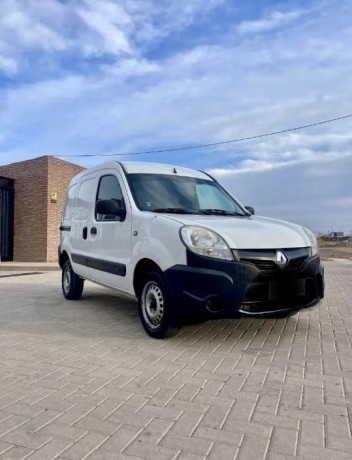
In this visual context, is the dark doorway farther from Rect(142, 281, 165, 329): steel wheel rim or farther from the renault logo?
the renault logo

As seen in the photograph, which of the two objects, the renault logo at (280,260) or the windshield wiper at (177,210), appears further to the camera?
the windshield wiper at (177,210)

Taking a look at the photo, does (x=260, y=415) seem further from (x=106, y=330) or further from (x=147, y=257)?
(x=106, y=330)

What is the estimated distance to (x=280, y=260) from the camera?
437 cm

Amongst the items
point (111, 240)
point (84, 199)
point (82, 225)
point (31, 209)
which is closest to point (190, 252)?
point (111, 240)

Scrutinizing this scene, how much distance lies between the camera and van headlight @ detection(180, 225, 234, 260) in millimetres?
4241

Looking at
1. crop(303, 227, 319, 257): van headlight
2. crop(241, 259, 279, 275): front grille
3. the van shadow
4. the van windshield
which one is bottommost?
the van shadow

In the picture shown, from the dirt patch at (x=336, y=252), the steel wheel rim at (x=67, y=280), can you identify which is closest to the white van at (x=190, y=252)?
the steel wheel rim at (x=67, y=280)

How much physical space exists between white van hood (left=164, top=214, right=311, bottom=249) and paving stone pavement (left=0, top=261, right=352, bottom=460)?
1065 millimetres

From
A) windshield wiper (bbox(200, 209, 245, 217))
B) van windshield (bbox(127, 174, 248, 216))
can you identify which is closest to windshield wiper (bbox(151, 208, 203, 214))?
van windshield (bbox(127, 174, 248, 216))

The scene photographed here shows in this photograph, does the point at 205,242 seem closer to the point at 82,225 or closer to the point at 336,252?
the point at 82,225

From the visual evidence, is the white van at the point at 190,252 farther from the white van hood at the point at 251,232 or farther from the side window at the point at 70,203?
the side window at the point at 70,203

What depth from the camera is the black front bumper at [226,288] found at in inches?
164

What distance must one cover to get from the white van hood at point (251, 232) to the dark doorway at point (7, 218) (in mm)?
14687

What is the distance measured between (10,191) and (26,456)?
1688cm
